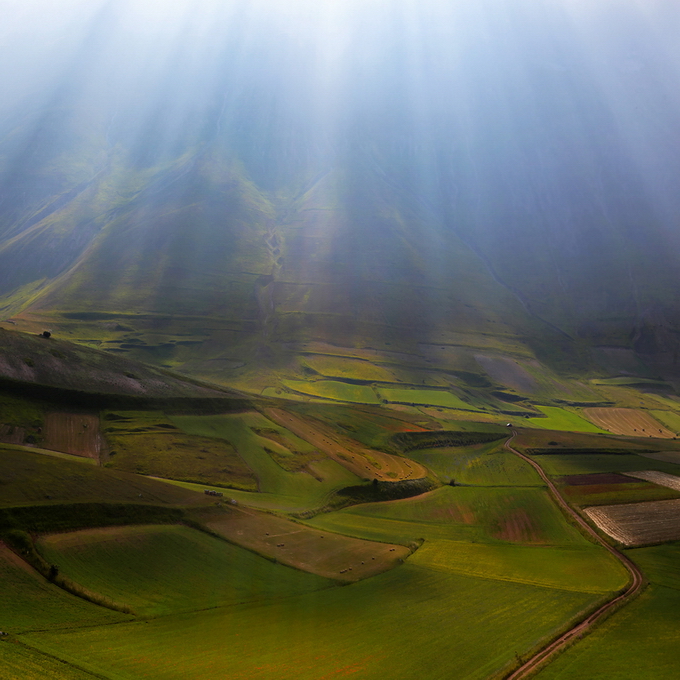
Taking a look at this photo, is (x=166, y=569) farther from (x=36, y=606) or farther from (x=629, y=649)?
(x=629, y=649)

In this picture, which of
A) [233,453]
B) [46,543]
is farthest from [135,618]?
[233,453]

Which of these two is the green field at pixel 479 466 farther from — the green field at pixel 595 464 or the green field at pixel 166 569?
the green field at pixel 166 569

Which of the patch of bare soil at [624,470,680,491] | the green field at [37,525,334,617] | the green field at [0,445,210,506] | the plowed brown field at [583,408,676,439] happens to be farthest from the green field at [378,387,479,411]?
the green field at [37,525,334,617]

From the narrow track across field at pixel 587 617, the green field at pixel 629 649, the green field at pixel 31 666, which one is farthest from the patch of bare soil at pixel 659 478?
the green field at pixel 31 666

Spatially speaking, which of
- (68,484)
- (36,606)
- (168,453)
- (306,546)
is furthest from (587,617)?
(168,453)

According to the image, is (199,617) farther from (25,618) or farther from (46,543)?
(46,543)
